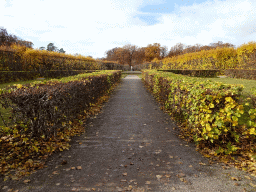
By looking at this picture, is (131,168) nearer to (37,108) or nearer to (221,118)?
(221,118)

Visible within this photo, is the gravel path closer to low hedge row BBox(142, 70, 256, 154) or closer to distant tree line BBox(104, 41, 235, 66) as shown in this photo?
low hedge row BBox(142, 70, 256, 154)

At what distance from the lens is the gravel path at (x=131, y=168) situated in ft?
9.07

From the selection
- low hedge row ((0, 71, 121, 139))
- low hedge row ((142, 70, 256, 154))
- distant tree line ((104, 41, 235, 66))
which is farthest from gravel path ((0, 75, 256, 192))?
distant tree line ((104, 41, 235, 66))

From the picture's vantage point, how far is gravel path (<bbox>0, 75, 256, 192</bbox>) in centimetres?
276

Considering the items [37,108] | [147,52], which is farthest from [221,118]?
[147,52]

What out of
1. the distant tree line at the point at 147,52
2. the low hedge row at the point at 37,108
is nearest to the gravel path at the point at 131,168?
the low hedge row at the point at 37,108

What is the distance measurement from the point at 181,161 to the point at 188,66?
2638 cm

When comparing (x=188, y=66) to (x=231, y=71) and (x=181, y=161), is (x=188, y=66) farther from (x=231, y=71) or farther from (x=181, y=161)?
(x=181, y=161)

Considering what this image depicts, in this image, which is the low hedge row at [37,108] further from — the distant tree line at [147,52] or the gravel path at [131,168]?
the distant tree line at [147,52]

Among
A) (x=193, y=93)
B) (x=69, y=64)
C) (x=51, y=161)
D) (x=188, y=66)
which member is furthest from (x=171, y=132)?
(x=188, y=66)

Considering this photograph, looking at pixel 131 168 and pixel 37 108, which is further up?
pixel 37 108

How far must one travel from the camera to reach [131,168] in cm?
327

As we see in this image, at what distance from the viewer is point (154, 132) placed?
201 inches

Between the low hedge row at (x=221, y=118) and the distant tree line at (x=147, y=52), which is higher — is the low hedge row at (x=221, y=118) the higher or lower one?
the lower one
